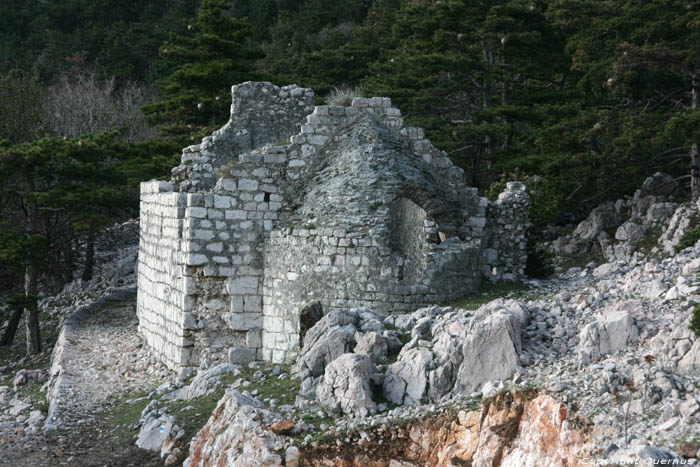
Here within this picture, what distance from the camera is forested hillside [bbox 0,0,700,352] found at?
18594 millimetres

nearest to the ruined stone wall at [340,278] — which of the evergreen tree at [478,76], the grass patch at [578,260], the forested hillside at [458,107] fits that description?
the forested hillside at [458,107]

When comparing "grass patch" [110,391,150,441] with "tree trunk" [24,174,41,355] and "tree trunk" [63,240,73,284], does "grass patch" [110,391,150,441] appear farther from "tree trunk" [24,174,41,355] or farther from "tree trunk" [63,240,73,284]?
"tree trunk" [63,240,73,284]

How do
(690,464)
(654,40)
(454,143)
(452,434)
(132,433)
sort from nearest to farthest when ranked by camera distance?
(690,464)
(452,434)
(132,433)
(654,40)
(454,143)

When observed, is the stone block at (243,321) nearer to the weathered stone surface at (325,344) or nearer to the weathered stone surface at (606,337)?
the weathered stone surface at (325,344)

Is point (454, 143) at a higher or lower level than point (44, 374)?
higher

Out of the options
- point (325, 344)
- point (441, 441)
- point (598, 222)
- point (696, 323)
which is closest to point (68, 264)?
point (598, 222)

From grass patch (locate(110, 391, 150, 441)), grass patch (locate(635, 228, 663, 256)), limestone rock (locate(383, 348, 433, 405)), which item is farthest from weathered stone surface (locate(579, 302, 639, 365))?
grass patch (locate(635, 228, 663, 256))

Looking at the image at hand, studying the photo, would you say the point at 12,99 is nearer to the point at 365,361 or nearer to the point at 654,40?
the point at 654,40

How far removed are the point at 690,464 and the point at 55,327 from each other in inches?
738

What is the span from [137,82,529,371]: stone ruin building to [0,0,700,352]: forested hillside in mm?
4436

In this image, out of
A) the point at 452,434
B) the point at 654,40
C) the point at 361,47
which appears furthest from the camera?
the point at 361,47

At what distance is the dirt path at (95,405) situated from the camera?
10070 millimetres

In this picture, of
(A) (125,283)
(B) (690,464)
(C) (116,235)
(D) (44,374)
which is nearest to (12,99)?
(C) (116,235)

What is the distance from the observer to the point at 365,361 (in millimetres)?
8836
